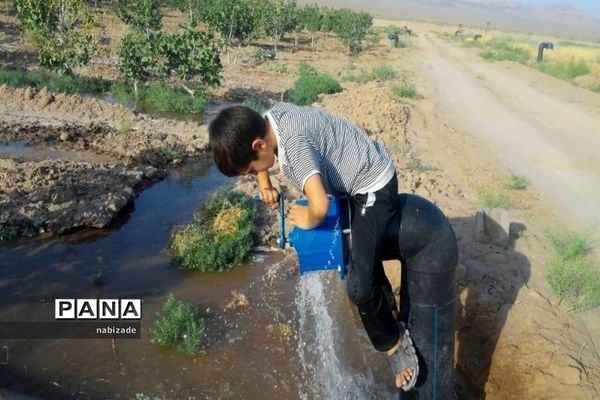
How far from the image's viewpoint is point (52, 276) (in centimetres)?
496

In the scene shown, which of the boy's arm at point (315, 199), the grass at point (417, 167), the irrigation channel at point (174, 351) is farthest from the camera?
the grass at point (417, 167)

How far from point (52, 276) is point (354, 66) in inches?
753

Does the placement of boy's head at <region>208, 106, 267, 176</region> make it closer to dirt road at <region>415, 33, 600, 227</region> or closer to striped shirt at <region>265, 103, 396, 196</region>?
striped shirt at <region>265, 103, 396, 196</region>

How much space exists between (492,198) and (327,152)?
13.0 feet

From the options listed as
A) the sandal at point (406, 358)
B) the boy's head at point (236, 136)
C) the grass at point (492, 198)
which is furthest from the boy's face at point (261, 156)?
the grass at point (492, 198)

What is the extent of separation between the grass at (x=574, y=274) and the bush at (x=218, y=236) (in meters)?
2.96

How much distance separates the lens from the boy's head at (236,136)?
7.38 ft

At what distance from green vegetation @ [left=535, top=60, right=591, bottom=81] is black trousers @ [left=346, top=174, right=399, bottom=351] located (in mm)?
18035

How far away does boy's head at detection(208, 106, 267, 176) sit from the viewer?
225 centimetres

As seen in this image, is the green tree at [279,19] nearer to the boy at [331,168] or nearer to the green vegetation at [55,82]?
the green vegetation at [55,82]

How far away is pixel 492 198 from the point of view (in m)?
5.81

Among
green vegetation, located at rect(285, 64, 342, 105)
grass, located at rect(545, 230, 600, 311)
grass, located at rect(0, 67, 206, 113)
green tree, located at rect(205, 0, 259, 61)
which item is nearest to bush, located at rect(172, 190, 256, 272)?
grass, located at rect(545, 230, 600, 311)

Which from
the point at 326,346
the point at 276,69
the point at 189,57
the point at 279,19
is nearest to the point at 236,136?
the point at 326,346

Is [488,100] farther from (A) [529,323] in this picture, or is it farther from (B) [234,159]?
(B) [234,159]
